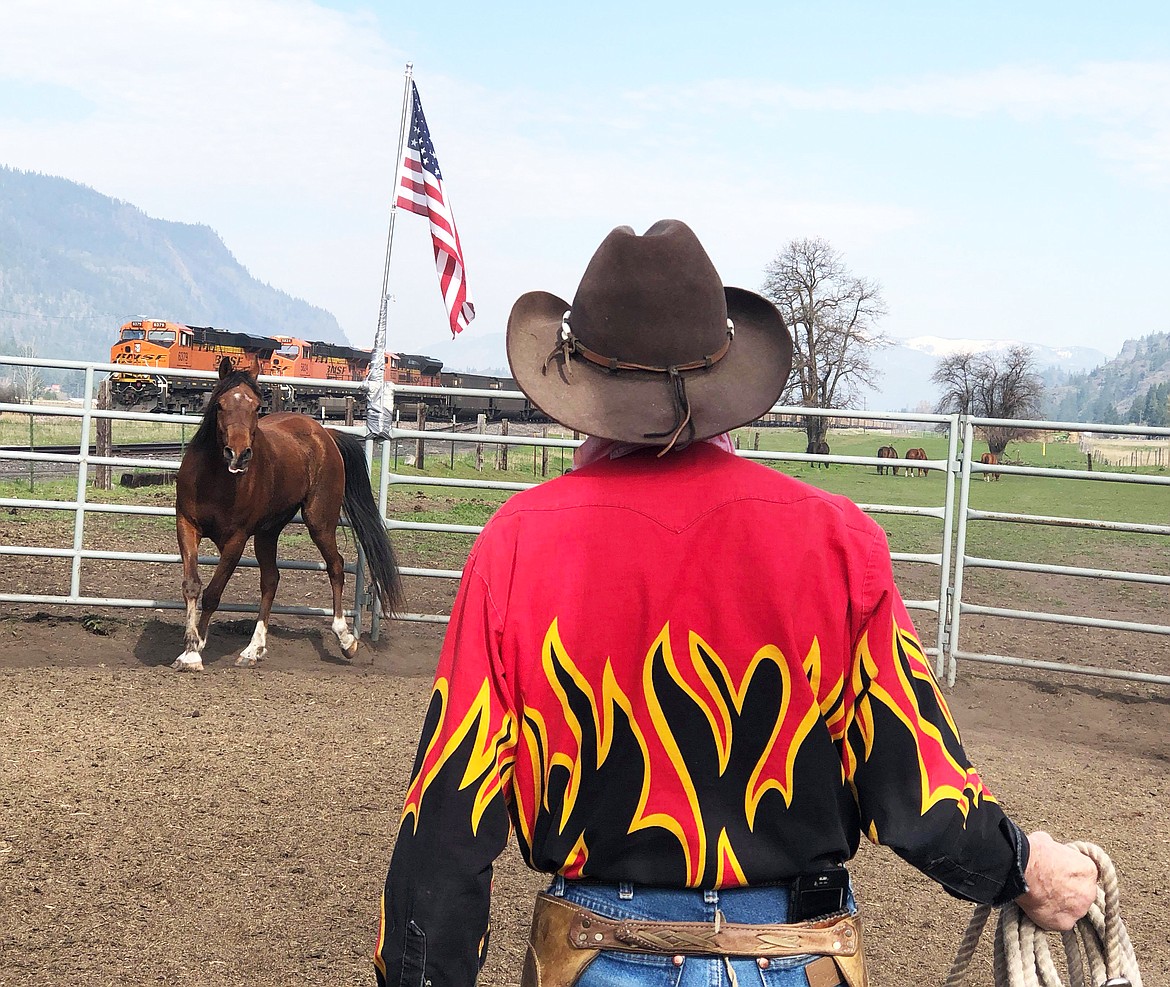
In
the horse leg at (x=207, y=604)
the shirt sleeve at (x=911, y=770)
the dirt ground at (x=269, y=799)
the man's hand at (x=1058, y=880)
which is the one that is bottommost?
the dirt ground at (x=269, y=799)

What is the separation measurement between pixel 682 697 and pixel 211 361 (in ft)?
133

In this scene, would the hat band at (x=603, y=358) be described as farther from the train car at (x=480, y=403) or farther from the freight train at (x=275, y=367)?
the train car at (x=480, y=403)

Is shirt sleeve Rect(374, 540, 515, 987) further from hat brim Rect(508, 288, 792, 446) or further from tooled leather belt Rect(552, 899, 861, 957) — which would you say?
hat brim Rect(508, 288, 792, 446)

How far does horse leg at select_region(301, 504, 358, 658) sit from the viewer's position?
273 inches

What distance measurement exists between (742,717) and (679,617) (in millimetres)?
155

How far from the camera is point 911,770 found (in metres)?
1.46

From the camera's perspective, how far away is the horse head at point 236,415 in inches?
238

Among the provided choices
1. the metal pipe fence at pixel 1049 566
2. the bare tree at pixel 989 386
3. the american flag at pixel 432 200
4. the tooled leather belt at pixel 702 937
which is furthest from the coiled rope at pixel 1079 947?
the bare tree at pixel 989 386

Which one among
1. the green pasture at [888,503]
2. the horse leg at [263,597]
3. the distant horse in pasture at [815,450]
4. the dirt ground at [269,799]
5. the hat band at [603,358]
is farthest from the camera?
the green pasture at [888,503]

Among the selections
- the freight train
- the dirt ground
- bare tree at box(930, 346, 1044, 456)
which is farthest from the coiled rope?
bare tree at box(930, 346, 1044, 456)

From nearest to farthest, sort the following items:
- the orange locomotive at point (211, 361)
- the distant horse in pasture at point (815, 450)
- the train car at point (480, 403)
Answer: the distant horse in pasture at point (815, 450)
the orange locomotive at point (211, 361)
the train car at point (480, 403)

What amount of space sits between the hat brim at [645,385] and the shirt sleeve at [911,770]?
0.84 ft

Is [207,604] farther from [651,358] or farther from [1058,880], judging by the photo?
[1058,880]

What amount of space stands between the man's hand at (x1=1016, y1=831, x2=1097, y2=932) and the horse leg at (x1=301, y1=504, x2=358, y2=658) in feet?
18.9
